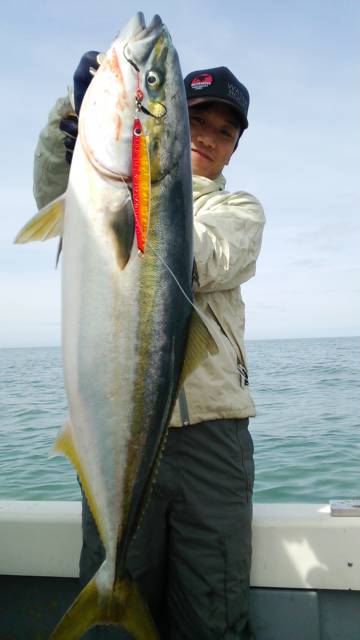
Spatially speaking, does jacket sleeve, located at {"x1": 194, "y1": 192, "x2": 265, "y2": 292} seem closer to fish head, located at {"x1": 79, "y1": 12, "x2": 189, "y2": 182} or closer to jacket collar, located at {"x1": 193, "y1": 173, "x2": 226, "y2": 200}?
jacket collar, located at {"x1": 193, "y1": 173, "x2": 226, "y2": 200}

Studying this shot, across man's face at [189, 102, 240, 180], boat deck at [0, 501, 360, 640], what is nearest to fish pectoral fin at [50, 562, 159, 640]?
boat deck at [0, 501, 360, 640]

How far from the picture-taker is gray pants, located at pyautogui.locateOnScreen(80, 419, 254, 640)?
8.39 ft

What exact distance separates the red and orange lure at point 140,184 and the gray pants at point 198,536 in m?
1.09

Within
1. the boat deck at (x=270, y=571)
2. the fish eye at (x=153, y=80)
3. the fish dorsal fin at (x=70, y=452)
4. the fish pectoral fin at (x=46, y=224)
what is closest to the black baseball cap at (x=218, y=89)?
the fish eye at (x=153, y=80)

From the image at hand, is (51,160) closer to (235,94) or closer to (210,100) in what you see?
(210,100)

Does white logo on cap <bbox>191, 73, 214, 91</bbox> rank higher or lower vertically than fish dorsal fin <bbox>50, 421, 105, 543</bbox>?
higher

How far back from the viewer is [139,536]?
2.55 m

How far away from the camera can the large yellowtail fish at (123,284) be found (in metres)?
1.82

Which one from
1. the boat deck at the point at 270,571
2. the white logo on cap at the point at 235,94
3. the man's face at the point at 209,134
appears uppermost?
the white logo on cap at the point at 235,94

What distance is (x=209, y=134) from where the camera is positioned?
10.2ft

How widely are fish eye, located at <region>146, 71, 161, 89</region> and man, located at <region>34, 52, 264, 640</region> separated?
2.10 feet

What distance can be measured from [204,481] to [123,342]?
100 centimetres

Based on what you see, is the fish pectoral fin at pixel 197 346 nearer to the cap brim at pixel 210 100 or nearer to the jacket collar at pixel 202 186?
the jacket collar at pixel 202 186

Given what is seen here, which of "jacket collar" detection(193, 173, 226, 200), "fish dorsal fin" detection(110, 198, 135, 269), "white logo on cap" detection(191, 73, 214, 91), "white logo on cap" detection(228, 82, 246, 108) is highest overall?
"white logo on cap" detection(191, 73, 214, 91)
